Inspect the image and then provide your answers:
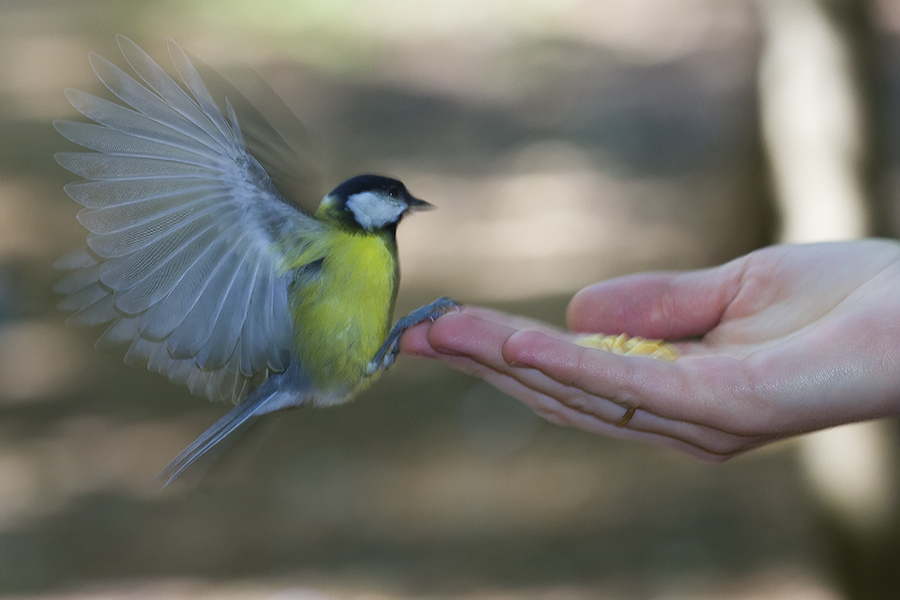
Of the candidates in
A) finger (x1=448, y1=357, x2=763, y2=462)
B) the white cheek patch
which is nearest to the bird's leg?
finger (x1=448, y1=357, x2=763, y2=462)

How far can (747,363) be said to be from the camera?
4.65ft

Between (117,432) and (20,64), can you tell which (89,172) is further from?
(20,64)

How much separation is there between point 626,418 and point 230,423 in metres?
0.82

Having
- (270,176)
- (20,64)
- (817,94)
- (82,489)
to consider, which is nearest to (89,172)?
(270,176)

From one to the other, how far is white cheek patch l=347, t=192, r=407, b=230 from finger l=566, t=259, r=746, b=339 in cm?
66

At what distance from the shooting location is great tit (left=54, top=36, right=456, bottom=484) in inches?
52.6

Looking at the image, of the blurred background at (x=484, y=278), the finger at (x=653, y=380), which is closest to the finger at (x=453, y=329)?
the finger at (x=653, y=380)

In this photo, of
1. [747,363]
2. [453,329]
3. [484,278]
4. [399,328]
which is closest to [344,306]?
[399,328]

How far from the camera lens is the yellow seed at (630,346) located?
1.80 metres

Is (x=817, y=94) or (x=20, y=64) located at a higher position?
(x=20, y=64)

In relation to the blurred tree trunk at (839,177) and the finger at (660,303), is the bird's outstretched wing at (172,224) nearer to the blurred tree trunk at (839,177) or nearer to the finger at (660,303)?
the finger at (660,303)

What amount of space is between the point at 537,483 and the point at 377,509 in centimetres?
68

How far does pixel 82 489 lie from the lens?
3.20 meters

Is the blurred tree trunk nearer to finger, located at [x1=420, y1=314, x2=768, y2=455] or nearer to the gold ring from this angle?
finger, located at [x1=420, y1=314, x2=768, y2=455]
